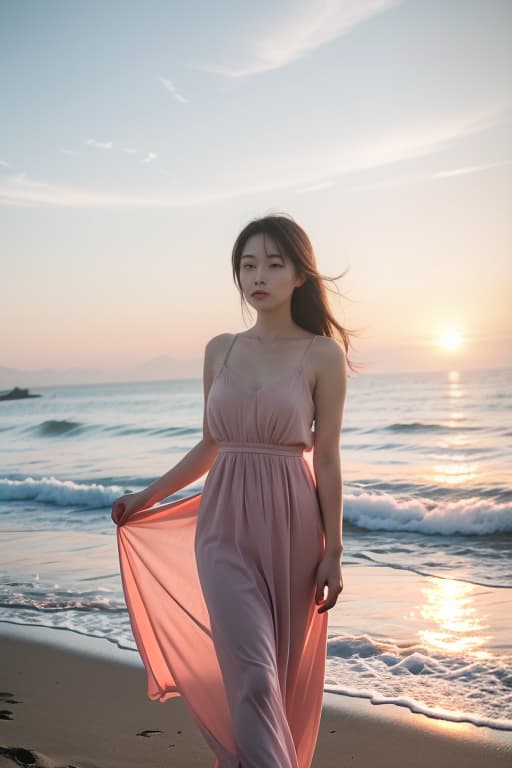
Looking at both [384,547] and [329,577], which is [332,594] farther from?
[384,547]

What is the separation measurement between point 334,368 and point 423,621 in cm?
332

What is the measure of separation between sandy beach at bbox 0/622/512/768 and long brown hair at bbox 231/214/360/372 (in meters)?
1.75

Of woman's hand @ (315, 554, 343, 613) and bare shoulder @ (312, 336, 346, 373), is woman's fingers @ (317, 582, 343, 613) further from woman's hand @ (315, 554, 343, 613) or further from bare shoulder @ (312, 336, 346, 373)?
bare shoulder @ (312, 336, 346, 373)

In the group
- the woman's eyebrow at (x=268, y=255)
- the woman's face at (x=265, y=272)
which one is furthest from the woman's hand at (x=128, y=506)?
the woman's eyebrow at (x=268, y=255)

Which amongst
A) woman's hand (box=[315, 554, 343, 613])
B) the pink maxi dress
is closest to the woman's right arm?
the pink maxi dress

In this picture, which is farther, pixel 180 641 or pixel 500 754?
pixel 500 754

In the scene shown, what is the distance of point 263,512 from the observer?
2826 mm

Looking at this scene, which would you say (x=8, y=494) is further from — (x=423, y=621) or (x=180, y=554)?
(x=180, y=554)

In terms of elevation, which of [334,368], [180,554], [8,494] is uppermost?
[334,368]

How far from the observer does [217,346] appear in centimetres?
318

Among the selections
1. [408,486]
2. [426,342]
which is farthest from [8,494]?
[426,342]

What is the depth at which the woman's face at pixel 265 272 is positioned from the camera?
2961mm

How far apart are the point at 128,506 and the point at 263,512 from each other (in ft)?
2.08

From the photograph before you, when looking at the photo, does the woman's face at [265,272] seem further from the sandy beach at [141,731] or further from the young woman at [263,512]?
the sandy beach at [141,731]
